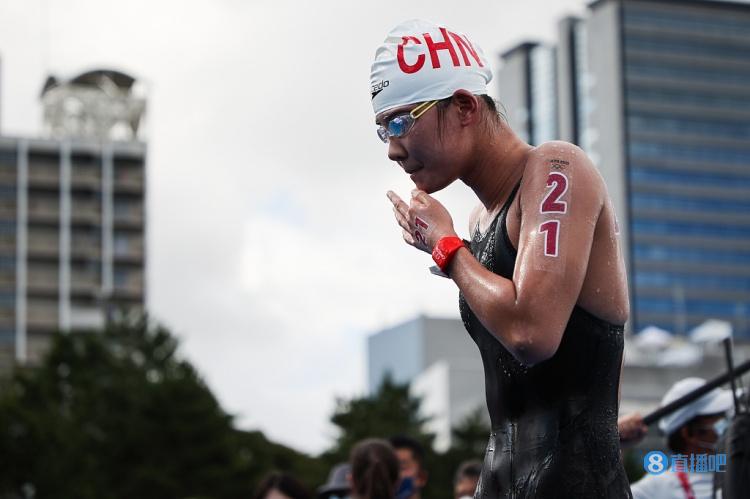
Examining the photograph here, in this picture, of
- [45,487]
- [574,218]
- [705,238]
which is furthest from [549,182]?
[705,238]

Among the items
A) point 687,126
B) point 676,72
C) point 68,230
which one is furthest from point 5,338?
point 676,72

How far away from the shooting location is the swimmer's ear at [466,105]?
385 centimetres

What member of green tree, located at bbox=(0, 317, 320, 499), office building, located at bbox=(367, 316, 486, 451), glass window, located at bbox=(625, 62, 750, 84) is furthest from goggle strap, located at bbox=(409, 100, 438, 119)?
glass window, located at bbox=(625, 62, 750, 84)

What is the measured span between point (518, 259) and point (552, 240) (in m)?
0.10

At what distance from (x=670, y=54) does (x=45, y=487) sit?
148698 millimetres

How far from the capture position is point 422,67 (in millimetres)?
3859

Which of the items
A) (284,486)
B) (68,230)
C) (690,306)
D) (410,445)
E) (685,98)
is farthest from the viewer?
(685,98)

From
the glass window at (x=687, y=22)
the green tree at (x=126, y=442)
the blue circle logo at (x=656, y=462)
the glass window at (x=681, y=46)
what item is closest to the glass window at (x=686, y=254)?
the glass window at (x=681, y=46)

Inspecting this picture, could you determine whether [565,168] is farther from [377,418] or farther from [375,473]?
[377,418]

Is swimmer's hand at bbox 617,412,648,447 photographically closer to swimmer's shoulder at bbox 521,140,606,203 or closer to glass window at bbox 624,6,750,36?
swimmer's shoulder at bbox 521,140,606,203

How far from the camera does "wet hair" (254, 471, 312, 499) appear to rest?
10.0 metres

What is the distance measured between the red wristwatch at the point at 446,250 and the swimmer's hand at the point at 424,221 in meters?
0.03

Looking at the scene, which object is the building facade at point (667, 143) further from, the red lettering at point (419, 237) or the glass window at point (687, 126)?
the red lettering at point (419, 237)

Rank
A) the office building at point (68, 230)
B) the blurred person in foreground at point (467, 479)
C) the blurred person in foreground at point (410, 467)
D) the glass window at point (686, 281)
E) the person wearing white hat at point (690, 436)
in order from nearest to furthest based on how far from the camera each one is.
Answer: the person wearing white hat at point (690, 436), the blurred person in foreground at point (410, 467), the blurred person in foreground at point (467, 479), the office building at point (68, 230), the glass window at point (686, 281)
